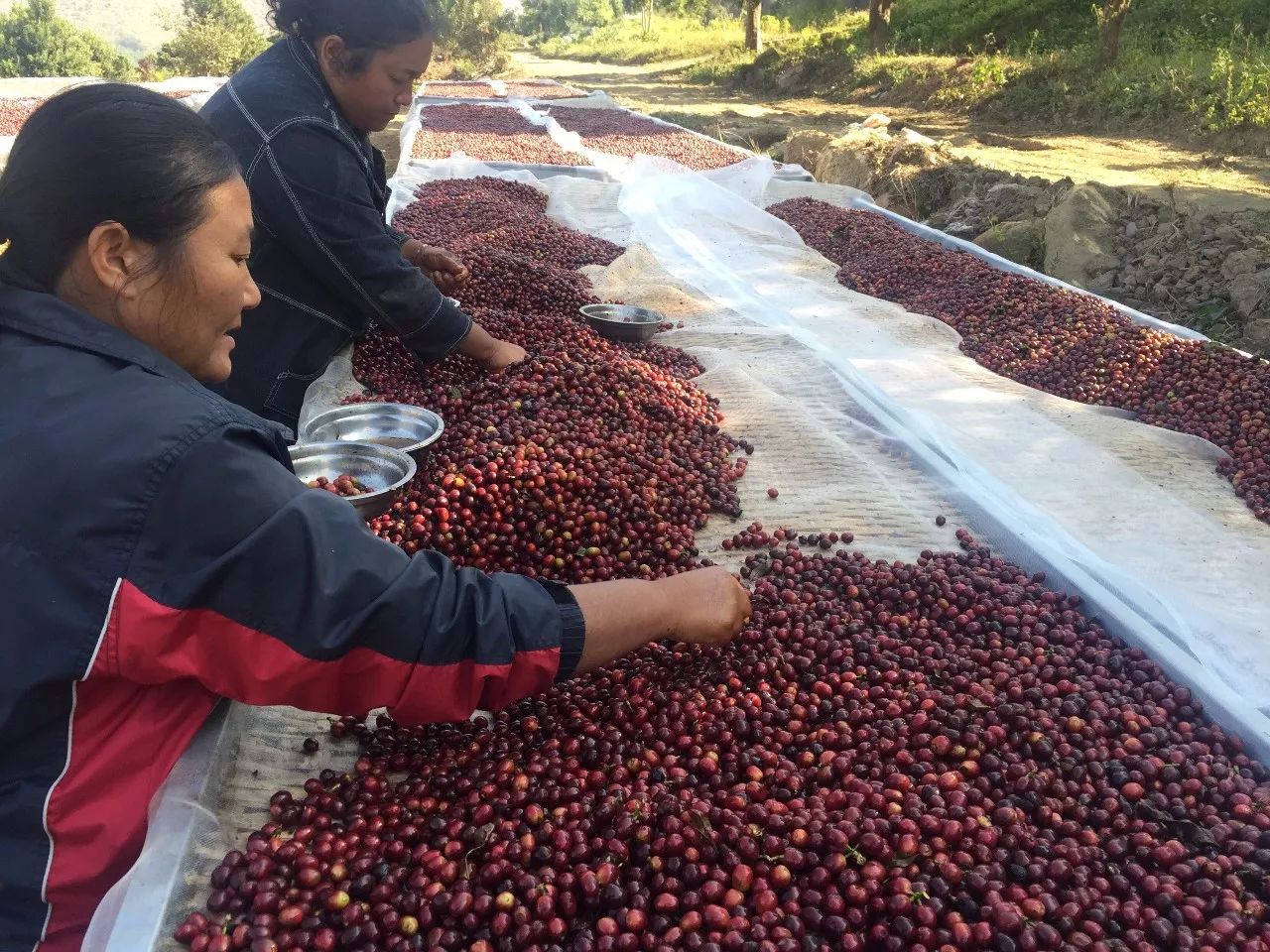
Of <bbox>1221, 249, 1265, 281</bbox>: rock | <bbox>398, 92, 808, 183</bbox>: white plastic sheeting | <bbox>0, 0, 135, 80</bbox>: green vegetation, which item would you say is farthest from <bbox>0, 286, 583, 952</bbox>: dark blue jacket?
<bbox>0, 0, 135, 80</bbox>: green vegetation

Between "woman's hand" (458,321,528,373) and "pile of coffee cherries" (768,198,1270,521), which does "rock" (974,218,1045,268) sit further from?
"woman's hand" (458,321,528,373)

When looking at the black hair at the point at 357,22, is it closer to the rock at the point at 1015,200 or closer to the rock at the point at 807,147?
the rock at the point at 1015,200

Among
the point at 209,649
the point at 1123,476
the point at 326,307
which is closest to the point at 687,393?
the point at 326,307

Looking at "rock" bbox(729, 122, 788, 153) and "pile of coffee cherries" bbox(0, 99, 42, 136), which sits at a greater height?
"pile of coffee cherries" bbox(0, 99, 42, 136)

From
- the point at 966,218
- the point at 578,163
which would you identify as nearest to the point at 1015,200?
the point at 966,218

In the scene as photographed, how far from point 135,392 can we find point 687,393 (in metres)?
3.18

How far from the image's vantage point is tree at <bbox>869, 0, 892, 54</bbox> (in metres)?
24.3

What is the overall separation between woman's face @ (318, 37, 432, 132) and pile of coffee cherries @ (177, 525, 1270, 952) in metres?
2.48

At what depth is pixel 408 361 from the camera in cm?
430

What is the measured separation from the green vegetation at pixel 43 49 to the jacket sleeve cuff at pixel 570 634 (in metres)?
37.9

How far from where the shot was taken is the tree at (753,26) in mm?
30781

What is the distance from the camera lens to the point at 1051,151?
48.4 ft

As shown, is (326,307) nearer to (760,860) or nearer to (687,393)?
(687,393)

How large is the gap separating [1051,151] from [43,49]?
3621cm
